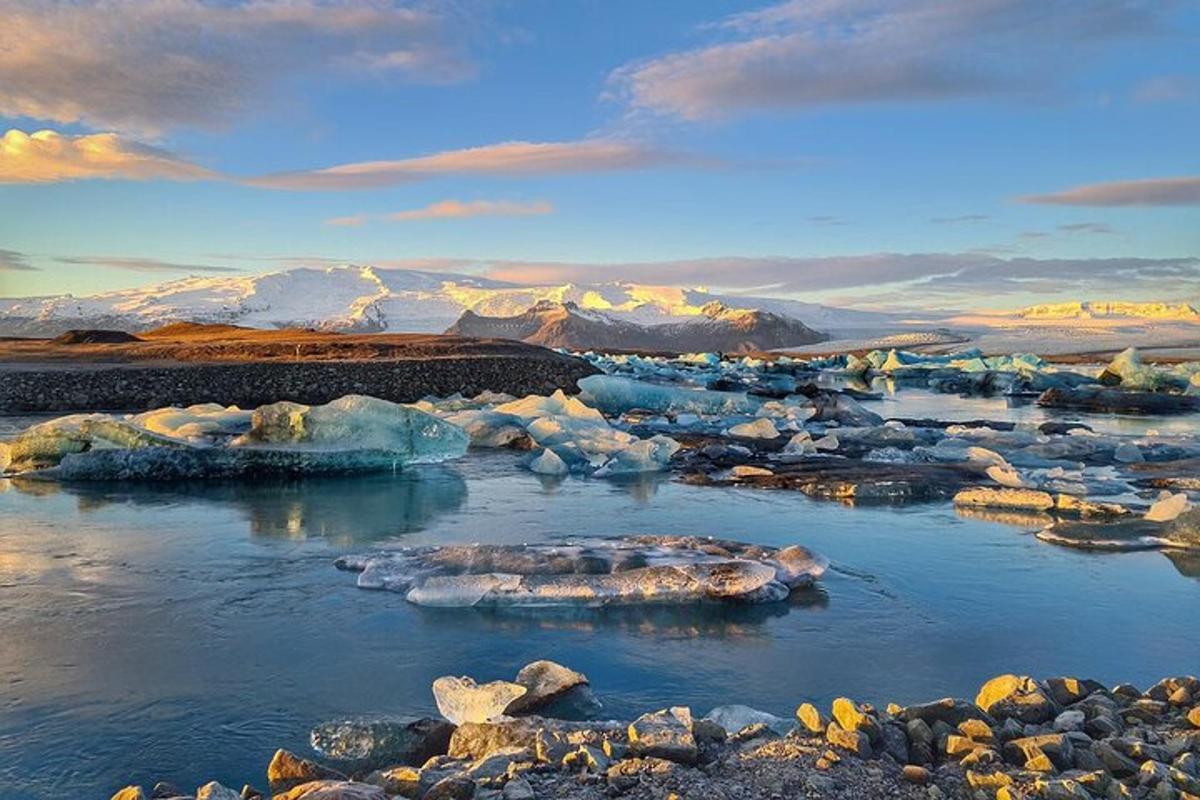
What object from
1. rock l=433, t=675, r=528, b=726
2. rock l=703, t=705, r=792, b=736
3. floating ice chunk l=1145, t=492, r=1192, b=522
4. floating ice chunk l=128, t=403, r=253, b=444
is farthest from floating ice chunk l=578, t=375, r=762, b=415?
rock l=703, t=705, r=792, b=736

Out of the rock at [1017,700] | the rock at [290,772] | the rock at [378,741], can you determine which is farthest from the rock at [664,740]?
the rock at [1017,700]

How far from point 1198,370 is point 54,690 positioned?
85.1ft

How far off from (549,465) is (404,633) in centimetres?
468

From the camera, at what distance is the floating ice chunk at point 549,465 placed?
799cm

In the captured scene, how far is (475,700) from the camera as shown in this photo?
2553 mm

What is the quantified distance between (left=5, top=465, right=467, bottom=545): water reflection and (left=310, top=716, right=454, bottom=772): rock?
8.69ft

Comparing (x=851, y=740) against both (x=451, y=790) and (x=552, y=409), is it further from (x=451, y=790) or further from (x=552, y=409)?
(x=552, y=409)

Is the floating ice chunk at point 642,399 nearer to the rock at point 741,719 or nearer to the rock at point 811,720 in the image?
the rock at point 741,719

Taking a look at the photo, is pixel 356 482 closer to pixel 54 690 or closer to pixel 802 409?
pixel 54 690

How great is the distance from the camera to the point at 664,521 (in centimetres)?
568

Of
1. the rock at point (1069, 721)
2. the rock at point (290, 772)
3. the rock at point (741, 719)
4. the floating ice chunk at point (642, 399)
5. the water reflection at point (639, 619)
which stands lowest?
the floating ice chunk at point (642, 399)

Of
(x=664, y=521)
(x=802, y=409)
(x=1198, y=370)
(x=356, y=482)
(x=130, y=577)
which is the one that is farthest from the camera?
(x=1198, y=370)

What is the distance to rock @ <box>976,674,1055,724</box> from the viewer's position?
2418 mm

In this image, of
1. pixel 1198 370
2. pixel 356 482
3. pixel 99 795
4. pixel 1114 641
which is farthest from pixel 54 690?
pixel 1198 370
